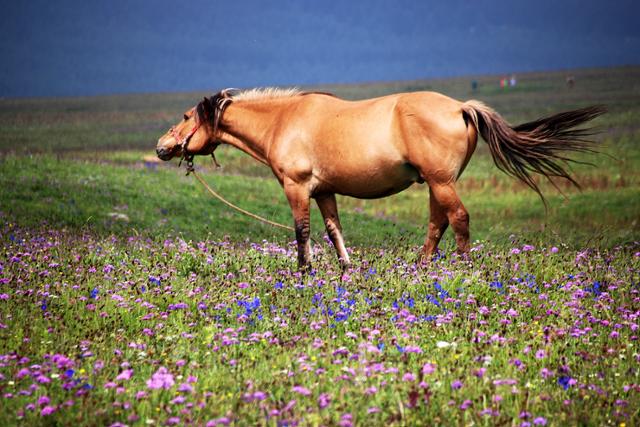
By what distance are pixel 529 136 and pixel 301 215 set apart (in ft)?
10.2

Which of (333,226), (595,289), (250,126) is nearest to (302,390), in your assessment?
(595,289)

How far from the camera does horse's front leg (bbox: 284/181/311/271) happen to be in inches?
408

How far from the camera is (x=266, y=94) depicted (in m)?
11.5

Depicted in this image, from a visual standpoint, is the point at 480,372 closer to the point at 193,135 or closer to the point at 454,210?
the point at 454,210

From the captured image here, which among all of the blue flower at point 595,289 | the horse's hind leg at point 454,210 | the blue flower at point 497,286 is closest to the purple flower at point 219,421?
the blue flower at point 497,286

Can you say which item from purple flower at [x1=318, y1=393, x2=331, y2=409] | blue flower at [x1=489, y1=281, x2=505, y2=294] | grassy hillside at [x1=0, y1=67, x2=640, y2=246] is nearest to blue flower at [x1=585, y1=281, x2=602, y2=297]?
blue flower at [x1=489, y1=281, x2=505, y2=294]

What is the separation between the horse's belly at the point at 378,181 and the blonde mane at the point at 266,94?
1.76 m

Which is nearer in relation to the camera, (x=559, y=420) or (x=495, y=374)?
(x=559, y=420)

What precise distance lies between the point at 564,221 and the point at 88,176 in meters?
14.3

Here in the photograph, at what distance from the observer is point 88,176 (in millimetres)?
23297

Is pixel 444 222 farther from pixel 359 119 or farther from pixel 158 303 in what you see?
pixel 158 303

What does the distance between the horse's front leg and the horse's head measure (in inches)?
74.1

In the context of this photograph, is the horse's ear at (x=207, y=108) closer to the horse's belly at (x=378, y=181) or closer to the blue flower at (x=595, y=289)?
the horse's belly at (x=378, y=181)

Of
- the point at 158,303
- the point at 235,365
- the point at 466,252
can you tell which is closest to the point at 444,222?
the point at 466,252
